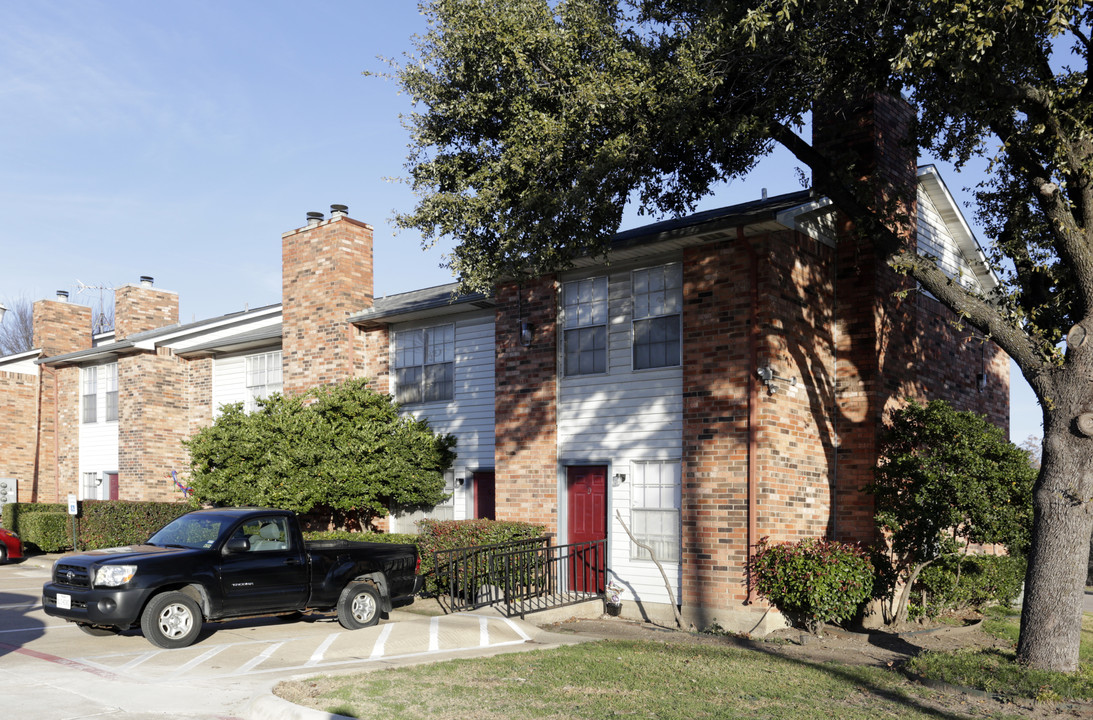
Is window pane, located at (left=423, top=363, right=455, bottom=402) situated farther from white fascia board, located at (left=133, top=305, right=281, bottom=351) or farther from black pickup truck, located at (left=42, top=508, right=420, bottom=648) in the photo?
white fascia board, located at (left=133, top=305, right=281, bottom=351)

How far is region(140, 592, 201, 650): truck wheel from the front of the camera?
1027cm

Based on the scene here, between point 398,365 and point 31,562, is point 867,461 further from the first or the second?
point 31,562

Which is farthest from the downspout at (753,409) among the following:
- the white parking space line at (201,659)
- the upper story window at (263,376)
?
the upper story window at (263,376)

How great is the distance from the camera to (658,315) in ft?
47.9

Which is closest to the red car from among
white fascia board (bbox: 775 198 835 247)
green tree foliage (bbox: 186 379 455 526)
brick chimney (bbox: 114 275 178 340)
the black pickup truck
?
green tree foliage (bbox: 186 379 455 526)

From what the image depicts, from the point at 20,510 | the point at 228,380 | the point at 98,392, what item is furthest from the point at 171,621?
the point at 98,392

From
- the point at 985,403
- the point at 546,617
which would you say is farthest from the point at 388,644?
the point at 985,403

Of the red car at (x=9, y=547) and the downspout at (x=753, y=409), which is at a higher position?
the downspout at (x=753, y=409)

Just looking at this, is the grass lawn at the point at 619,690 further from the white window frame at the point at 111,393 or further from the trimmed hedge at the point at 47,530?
the white window frame at the point at 111,393

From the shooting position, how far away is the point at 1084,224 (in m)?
10.3

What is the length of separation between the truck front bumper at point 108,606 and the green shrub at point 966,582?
10579mm

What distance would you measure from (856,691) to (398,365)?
12383 mm

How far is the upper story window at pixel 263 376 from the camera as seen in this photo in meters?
21.8

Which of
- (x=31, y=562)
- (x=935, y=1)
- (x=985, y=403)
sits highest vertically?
(x=935, y=1)
